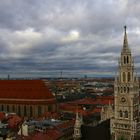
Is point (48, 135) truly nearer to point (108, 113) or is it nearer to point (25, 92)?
point (108, 113)

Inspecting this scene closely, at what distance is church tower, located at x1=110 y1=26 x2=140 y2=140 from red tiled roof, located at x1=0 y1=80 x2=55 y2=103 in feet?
146

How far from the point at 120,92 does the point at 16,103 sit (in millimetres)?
52076

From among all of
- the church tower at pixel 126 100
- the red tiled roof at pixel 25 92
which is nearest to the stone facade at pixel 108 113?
A: the church tower at pixel 126 100

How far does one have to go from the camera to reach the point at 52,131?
197ft

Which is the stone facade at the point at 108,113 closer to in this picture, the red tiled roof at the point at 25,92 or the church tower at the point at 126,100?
the church tower at the point at 126,100

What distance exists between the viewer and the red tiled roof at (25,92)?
303ft

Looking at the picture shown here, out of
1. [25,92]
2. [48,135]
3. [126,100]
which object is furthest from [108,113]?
[25,92]

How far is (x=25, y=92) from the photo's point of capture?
94750 millimetres

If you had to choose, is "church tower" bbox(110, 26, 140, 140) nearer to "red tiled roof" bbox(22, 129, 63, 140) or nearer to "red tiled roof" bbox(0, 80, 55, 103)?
"red tiled roof" bbox(22, 129, 63, 140)

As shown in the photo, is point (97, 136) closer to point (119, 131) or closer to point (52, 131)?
point (119, 131)

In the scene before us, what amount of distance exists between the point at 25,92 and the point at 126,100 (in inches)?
2004

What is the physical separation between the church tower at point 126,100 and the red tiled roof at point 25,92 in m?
44.5

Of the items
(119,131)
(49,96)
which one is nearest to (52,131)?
(119,131)

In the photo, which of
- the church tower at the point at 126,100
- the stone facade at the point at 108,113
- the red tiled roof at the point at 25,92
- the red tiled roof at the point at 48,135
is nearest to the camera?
the church tower at the point at 126,100
